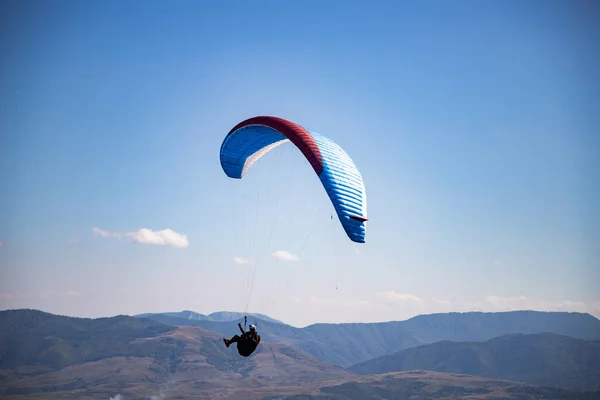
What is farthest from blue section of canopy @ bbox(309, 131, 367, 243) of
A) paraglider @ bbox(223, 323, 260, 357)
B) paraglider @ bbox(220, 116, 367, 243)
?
paraglider @ bbox(223, 323, 260, 357)

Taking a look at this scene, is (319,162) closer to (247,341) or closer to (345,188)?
(345,188)

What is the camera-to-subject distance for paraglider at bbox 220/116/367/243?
1153 inches

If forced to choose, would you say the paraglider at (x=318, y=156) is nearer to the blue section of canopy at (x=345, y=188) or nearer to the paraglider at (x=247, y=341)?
the blue section of canopy at (x=345, y=188)

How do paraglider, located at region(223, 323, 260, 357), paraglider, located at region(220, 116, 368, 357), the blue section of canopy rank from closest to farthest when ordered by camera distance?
the blue section of canopy < paraglider, located at region(220, 116, 368, 357) < paraglider, located at region(223, 323, 260, 357)

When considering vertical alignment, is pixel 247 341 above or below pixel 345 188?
below

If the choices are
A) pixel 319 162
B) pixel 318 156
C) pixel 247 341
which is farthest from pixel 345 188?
pixel 247 341

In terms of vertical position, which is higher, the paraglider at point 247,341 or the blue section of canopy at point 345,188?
the blue section of canopy at point 345,188

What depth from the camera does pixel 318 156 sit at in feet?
100

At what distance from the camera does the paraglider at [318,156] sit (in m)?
29.3

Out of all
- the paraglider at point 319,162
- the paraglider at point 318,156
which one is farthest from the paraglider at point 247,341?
the paraglider at point 318,156

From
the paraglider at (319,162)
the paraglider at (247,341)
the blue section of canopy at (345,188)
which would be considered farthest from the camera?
the paraglider at (247,341)

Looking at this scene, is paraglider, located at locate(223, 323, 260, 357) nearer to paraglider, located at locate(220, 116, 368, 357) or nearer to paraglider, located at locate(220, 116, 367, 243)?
paraglider, located at locate(220, 116, 368, 357)

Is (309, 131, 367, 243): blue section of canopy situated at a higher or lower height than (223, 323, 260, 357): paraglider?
higher

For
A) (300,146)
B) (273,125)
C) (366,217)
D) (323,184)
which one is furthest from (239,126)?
(366,217)
